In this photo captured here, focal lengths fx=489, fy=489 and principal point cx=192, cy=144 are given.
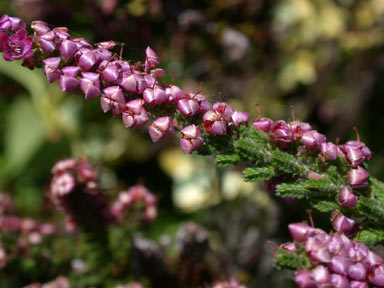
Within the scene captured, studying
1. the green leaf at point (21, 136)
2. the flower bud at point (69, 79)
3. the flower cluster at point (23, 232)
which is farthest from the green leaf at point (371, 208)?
the green leaf at point (21, 136)

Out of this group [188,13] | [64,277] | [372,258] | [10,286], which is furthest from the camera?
[188,13]

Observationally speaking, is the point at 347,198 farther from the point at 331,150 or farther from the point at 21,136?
the point at 21,136

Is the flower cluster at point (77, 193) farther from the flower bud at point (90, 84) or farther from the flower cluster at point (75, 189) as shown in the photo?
the flower bud at point (90, 84)

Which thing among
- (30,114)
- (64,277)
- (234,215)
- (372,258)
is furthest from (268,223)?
(30,114)

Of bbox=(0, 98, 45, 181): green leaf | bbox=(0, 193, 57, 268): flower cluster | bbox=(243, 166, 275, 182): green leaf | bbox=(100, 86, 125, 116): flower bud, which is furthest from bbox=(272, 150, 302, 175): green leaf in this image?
bbox=(0, 98, 45, 181): green leaf

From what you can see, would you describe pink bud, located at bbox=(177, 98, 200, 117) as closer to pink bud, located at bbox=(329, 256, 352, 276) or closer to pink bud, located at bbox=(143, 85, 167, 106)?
pink bud, located at bbox=(143, 85, 167, 106)

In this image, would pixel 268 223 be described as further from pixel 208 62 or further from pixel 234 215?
pixel 208 62
